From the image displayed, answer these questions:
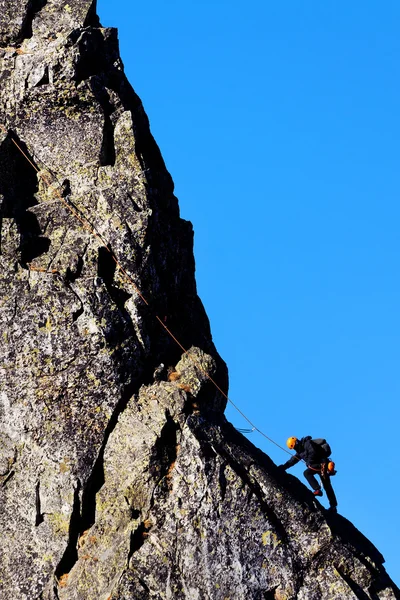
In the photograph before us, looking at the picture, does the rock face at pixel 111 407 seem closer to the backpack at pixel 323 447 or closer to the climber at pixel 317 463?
the climber at pixel 317 463

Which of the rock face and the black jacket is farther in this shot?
the black jacket

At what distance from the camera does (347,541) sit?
26672 mm

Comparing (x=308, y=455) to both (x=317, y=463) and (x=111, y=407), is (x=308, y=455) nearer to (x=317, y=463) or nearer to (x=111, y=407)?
(x=317, y=463)

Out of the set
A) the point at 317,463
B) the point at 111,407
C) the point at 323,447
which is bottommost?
the point at 111,407

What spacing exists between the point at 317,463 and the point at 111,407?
6.89 metres

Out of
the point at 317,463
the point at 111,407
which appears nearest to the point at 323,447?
the point at 317,463

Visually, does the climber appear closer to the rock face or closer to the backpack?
the backpack

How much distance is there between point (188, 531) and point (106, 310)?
628 centimetres

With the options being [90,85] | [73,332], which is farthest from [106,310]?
[90,85]

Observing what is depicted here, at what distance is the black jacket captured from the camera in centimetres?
2934

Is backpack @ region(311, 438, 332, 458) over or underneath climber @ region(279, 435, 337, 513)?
over

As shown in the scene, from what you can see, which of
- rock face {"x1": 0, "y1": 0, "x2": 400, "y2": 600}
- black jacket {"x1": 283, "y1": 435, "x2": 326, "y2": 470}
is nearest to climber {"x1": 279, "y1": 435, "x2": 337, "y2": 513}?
black jacket {"x1": 283, "y1": 435, "x2": 326, "y2": 470}

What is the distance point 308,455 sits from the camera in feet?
96.4

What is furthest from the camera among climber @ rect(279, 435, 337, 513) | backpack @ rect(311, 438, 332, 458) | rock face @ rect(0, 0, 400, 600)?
backpack @ rect(311, 438, 332, 458)
